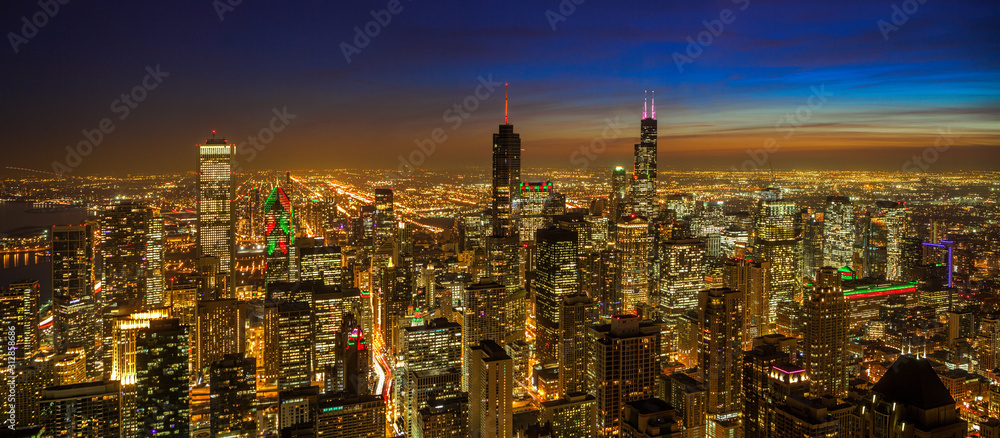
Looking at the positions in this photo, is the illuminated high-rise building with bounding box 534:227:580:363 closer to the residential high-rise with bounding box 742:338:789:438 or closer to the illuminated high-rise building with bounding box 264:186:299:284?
the residential high-rise with bounding box 742:338:789:438

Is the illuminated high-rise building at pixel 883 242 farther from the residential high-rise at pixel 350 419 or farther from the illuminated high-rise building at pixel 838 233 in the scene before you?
the residential high-rise at pixel 350 419

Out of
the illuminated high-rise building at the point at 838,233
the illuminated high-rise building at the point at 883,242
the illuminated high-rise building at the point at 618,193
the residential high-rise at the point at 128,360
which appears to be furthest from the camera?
the illuminated high-rise building at the point at 618,193

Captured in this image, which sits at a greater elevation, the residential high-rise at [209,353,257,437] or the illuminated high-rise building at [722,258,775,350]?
the illuminated high-rise building at [722,258,775,350]

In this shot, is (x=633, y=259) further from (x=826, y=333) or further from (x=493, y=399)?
(x=493, y=399)

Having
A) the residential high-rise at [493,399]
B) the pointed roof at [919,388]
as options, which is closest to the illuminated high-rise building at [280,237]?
the residential high-rise at [493,399]

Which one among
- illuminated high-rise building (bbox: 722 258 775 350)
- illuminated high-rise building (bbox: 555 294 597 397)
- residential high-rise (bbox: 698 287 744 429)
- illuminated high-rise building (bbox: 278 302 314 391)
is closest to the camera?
residential high-rise (bbox: 698 287 744 429)

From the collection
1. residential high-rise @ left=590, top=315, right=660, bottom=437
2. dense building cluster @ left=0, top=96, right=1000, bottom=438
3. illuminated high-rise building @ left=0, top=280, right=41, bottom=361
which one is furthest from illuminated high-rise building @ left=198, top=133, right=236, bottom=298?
residential high-rise @ left=590, top=315, right=660, bottom=437

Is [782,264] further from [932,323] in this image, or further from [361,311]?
[361,311]
